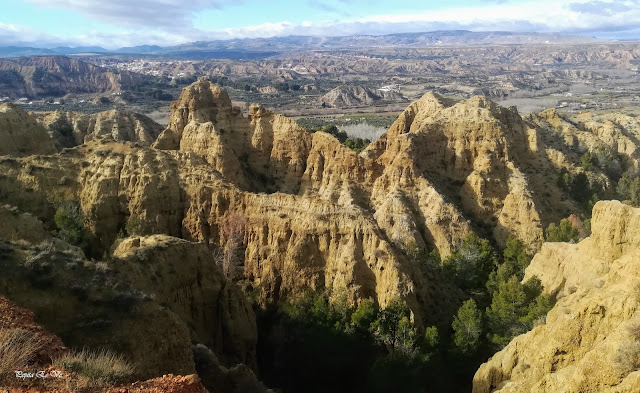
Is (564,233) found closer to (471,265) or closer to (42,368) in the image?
(471,265)

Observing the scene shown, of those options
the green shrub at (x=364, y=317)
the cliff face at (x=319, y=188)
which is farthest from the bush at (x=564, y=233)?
the green shrub at (x=364, y=317)

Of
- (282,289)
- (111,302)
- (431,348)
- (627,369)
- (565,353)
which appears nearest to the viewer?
(627,369)

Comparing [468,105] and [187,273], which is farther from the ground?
[468,105]

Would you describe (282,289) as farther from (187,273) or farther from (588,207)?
(588,207)

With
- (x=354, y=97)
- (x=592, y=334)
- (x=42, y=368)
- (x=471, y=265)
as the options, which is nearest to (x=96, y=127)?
(x=471, y=265)

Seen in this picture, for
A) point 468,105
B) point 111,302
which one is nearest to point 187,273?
point 111,302

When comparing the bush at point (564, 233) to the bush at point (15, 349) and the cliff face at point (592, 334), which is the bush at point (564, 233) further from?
the bush at point (15, 349)

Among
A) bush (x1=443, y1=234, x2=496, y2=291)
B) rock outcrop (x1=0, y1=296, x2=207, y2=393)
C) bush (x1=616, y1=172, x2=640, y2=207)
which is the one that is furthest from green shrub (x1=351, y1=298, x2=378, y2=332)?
bush (x1=616, y1=172, x2=640, y2=207)
